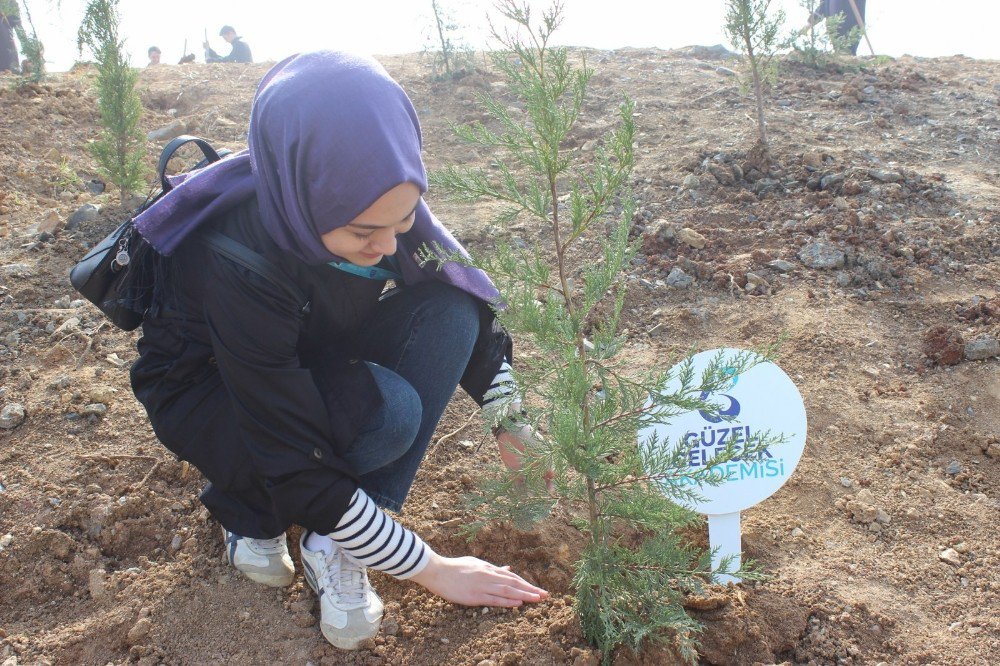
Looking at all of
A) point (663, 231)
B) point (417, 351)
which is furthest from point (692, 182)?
point (417, 351)

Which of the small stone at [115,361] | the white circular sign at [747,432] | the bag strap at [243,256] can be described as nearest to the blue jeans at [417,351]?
the bag strap at [243,256]

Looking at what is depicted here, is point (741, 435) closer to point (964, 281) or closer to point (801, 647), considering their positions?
point (801, 647)

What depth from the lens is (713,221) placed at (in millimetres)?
4230

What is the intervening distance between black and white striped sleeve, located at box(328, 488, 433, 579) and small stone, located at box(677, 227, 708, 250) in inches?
93.9

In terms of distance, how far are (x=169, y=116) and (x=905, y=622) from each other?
5.88m

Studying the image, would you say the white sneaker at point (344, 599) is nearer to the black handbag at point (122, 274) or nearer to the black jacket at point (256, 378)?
the black jacket at point (256, 378)

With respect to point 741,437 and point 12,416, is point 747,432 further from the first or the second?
point 12,416

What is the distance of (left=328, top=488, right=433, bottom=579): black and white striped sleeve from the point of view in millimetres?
2066

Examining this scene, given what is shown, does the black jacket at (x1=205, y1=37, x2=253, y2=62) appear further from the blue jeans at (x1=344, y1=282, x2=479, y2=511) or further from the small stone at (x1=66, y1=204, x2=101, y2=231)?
the blue jeans at (x1=344, y1=282, x2=479, y2=511)

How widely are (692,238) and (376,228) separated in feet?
8.02

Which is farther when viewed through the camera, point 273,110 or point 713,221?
point 713,221

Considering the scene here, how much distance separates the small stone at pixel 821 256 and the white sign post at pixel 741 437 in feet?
5.29

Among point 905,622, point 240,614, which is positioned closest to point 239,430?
point 240,614

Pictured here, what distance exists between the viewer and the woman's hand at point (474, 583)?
2.21 m
